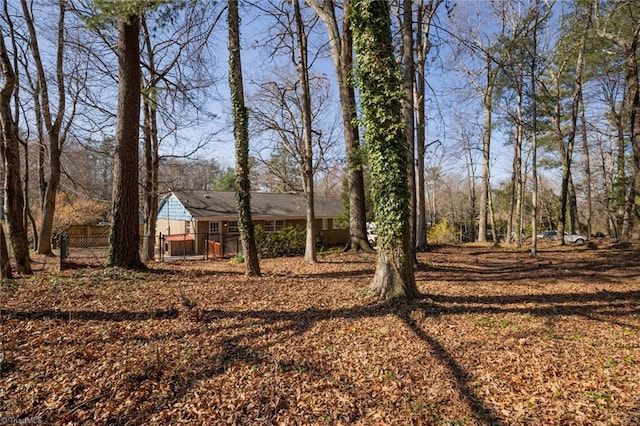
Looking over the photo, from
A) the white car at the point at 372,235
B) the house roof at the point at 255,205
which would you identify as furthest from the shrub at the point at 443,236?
the house roof at the point at 255,205

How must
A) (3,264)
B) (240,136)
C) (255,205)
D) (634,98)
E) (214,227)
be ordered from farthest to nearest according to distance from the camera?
1. (255,205)
2. (214,227)
3. (634,98)
4. (240,136)
5. (3,264)

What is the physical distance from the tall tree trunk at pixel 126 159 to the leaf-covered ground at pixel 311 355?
1.14m

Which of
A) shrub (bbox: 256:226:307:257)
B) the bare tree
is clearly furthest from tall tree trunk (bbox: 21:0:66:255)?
shrub (bbox: 256:226:307:257)

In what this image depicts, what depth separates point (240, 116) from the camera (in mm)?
7512

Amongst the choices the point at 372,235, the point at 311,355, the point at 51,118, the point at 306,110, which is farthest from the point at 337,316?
the point at 372,235

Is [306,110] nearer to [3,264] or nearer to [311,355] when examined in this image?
[3,264]

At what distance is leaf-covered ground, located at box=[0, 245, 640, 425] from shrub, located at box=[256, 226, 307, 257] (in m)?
7.84

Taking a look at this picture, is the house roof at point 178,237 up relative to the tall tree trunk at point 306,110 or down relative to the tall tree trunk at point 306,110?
down

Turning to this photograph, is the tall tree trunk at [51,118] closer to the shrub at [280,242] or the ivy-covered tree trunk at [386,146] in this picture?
the shrub at [280,242]

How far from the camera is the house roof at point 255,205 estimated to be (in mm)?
22297

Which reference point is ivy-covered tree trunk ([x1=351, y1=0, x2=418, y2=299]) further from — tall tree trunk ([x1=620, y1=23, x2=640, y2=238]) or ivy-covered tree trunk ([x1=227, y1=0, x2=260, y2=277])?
tall tree trunk ([x1=620, y1=23, x2=640, y2=238])

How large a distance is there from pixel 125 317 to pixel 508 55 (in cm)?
Answer: 1253

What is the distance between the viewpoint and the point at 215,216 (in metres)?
22.0

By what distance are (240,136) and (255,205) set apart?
1686 centimetres
